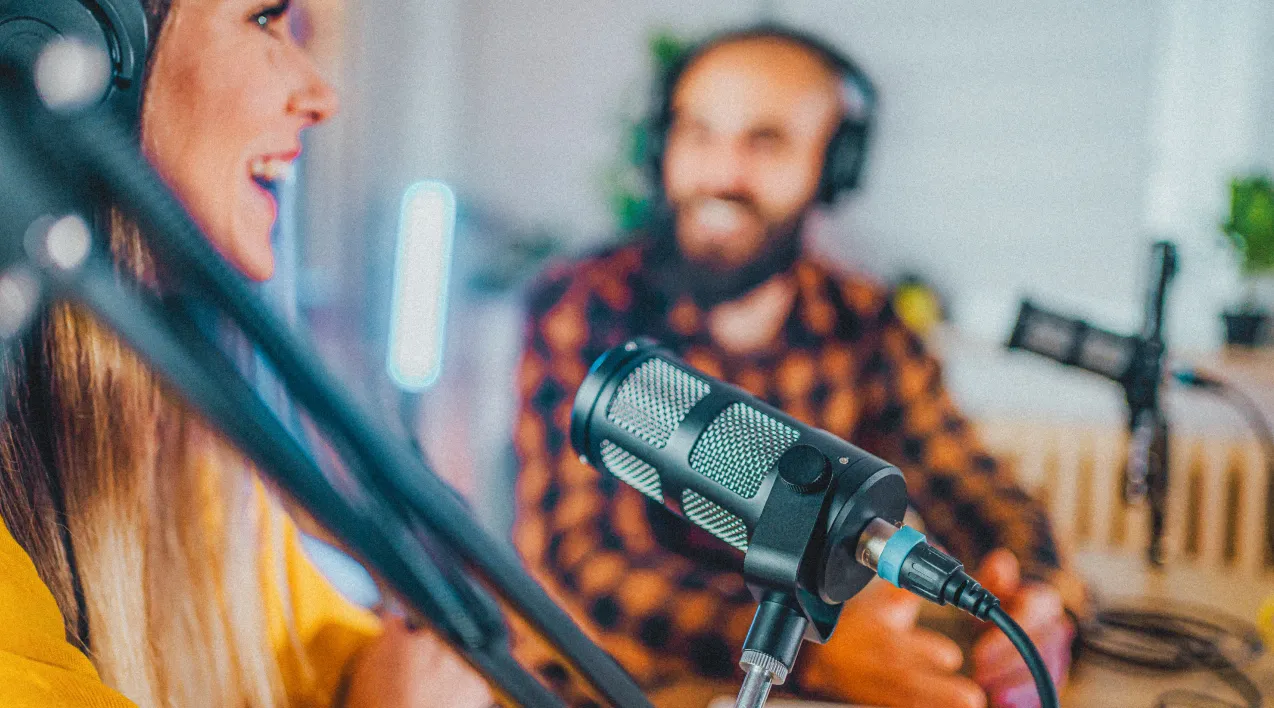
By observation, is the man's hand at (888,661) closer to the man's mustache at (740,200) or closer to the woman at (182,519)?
the woman at (182,519)

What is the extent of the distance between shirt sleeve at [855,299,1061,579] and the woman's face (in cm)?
90

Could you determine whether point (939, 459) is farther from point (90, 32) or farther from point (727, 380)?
point (90, 32)

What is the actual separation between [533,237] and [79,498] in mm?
1166

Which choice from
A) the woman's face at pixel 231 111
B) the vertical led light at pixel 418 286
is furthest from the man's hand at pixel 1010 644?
the vertical led light at pixel 418 286

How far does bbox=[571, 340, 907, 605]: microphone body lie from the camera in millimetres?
364

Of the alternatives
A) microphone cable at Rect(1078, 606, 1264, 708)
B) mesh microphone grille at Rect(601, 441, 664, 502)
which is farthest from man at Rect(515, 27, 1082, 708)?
mesh microphone grille at Rect(601, 441, 664, 502)

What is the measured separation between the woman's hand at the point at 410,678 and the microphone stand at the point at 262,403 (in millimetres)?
342

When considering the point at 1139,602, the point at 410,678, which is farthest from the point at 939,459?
the point at 410,678

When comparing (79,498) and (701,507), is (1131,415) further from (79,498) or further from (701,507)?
(79,498)

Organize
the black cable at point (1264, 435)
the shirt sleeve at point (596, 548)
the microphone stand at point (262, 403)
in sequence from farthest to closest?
the black cable at point (1264, 435), the shirt sleeve at point (596, 548), the microphone stand at point (262, 403)

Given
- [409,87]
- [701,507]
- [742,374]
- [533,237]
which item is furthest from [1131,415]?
[409,87]

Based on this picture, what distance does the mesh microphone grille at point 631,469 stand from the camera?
0.42 metres

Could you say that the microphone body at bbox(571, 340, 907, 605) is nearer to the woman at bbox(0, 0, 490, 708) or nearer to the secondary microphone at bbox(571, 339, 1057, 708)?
the secondary microphone at bbox(571, 339, 1057, 708)

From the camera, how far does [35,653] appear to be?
42 centimetres
